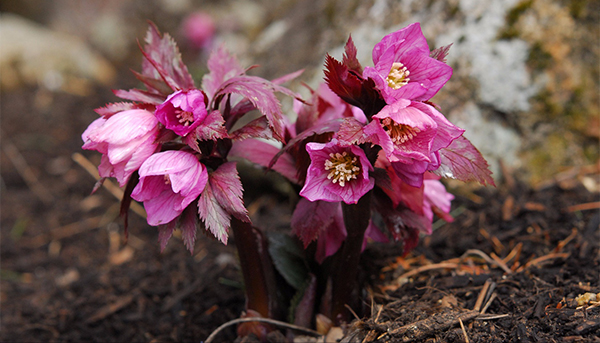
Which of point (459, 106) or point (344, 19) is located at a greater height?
point (344, 19)

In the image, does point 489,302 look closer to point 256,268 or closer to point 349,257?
point 349,257

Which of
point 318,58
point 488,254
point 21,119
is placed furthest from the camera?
point 21,119

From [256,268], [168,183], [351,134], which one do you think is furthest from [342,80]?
[256,268]

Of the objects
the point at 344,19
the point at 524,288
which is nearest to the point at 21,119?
the point at 344,19

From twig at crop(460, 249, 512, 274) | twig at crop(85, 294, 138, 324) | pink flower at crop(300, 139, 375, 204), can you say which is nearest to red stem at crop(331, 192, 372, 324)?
pink flower at crop(300, 139, 375, 204)

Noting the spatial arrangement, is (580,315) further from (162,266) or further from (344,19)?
(344,19)

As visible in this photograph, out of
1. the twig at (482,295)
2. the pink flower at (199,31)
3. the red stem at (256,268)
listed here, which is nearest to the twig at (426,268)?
the twig at (482,295)

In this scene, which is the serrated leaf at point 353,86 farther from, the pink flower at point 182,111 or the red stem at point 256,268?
the red stem at point 256,268
